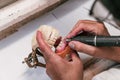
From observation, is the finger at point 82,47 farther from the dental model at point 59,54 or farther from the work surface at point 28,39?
the work surface at point 28,39

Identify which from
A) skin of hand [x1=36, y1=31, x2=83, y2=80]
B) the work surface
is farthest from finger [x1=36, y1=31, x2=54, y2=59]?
the work surface

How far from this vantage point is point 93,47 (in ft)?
2.53

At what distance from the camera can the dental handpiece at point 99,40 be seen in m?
0.72

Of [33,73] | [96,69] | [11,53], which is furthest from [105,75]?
[11,53]

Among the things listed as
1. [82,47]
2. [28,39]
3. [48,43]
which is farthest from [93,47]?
[28,39]

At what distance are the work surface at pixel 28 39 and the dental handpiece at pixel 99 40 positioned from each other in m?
0.16

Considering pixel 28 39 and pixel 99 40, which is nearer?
pixel 99 40

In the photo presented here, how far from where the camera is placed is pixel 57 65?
0.74 metres

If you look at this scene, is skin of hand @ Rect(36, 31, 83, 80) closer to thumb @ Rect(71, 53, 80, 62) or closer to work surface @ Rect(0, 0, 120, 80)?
thumb @ Rect(71, 53, 80, 62)

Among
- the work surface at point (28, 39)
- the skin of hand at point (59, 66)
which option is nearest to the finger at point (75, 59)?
the skin of hand at point (59, 66)

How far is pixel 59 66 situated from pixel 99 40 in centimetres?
15

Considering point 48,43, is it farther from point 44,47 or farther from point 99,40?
point 99,40

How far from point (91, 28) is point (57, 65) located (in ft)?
0.59

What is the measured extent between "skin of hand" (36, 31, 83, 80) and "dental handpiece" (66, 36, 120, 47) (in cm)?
7
